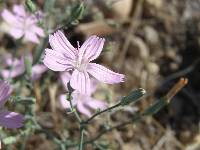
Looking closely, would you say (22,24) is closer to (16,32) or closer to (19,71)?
(16,32)

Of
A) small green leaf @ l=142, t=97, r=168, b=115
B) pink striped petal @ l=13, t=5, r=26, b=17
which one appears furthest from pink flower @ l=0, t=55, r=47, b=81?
small green leaf @ l=142, t=97, r=168, b=115

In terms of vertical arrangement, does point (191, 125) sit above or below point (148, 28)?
below

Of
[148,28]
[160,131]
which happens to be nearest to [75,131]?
[160,131]

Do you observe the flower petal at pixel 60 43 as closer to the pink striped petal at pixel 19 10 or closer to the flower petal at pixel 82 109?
the flower petal at pixel 82 109

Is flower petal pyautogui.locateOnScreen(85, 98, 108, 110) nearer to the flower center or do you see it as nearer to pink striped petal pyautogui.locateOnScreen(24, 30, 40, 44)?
pink striped petal pyautogui.locateOnScreen(24, 30, 40, 44)

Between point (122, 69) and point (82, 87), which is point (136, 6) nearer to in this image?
point (122, 69)

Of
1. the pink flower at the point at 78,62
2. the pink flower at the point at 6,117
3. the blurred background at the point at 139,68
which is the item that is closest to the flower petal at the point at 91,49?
the pink flower at the point at 78,62
